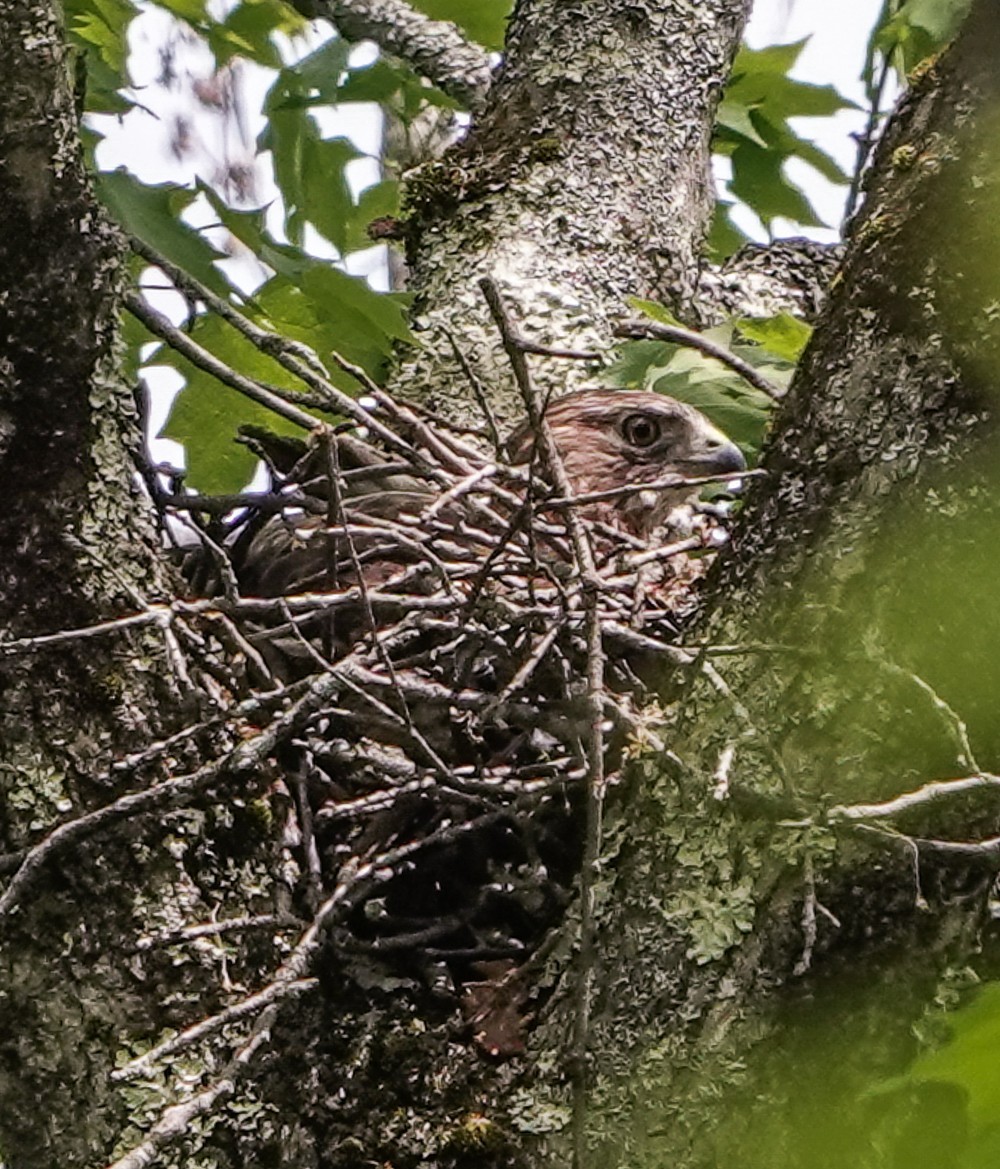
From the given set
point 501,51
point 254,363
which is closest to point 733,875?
point 254,363

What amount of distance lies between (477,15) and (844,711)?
3.60 meters

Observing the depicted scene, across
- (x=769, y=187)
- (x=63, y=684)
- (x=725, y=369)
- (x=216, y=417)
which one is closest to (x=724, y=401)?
(x=725, y=369)

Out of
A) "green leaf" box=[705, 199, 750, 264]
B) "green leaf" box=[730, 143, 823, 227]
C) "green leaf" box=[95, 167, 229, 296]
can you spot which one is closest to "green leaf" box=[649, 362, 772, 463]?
"green leaf" box=[95, 167, 229, 296]

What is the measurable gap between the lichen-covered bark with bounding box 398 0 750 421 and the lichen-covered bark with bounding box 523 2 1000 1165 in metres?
2.08

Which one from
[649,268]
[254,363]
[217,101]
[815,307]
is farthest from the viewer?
[217,101]

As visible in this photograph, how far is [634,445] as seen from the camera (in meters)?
4.80

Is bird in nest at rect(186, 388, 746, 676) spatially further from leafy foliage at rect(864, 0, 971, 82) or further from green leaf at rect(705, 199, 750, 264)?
green leaf at rect(705, 199, 750, 264)

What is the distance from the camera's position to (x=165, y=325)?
3145mm

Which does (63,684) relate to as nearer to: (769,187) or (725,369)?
(725,369)

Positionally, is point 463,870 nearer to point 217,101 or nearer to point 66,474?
point 66,474

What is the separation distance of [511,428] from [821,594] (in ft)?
7.24

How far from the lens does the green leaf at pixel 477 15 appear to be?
5.43m

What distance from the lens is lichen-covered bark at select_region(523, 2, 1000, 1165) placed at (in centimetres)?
231

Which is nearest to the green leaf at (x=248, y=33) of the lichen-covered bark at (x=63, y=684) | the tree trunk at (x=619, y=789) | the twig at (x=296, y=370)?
the twig at (x=296, y=370)
